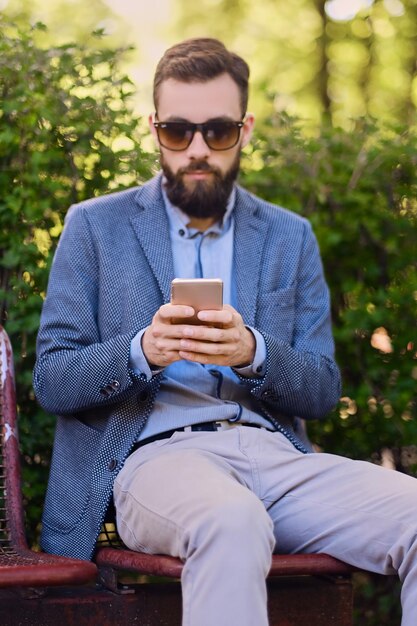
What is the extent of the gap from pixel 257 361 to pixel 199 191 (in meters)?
0.72

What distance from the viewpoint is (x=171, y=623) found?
10.7 ft

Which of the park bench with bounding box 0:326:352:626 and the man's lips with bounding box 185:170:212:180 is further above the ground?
the man's lips with bounding box 185:170:212:180

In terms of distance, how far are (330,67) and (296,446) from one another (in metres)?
16.0

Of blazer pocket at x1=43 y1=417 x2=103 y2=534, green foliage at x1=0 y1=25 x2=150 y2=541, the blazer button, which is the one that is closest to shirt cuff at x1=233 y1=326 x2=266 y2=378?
the blazer button

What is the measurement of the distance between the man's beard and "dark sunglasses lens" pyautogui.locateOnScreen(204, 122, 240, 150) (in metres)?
0.08

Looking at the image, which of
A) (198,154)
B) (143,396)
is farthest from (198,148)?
(143,396)

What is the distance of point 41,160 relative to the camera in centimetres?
419

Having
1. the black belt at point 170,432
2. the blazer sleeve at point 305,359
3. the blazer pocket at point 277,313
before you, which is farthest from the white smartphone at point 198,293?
the blazer pocket at point 277,313

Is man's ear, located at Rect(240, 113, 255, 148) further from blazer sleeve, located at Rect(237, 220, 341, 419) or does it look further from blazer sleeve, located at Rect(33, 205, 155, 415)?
blazer sleeve, located at Rect(33, 205, 155, 415)

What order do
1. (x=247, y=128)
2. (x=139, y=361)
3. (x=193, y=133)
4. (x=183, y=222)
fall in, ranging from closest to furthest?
(x=139, y=361) < (x=193, y=133) < (x=183, y=222) < (x=247, y=128)

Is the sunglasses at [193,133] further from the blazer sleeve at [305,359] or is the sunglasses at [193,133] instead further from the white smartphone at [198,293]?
the white smartphone at [198,293]

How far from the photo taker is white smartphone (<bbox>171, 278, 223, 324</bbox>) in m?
3.11

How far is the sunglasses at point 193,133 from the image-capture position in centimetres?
376

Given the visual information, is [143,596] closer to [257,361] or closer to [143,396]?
[143,396]
